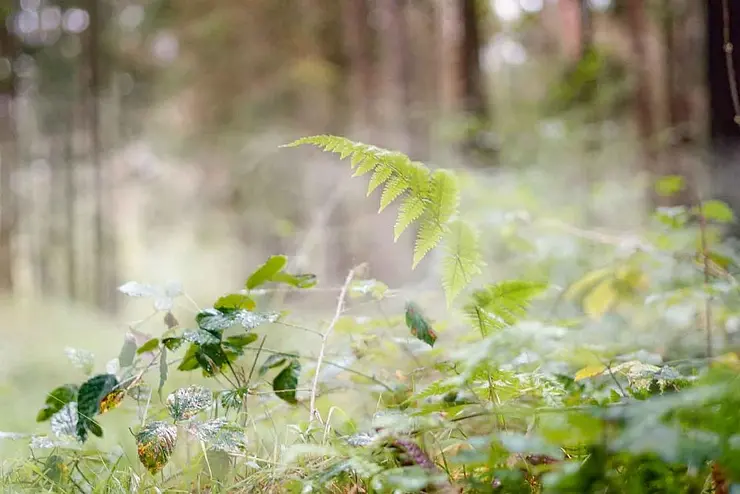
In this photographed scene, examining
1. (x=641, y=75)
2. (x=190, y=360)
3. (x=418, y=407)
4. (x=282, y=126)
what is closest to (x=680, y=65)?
(x=641, y=75)

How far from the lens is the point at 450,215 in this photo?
1122 mm

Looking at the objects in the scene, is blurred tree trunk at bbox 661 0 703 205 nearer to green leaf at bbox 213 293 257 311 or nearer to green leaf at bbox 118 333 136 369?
green leaf at bbox 213 293 257 311

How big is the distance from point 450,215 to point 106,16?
271 inches

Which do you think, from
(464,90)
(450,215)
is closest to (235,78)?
(464,90)

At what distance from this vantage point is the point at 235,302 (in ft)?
3.93

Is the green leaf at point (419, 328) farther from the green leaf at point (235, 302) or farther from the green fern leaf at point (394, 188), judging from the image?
the green leaf at point (235, 302)

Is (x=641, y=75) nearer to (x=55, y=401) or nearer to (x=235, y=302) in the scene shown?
(x=235, y=302)

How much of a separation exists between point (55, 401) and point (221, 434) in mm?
424

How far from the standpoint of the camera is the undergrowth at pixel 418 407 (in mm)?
686

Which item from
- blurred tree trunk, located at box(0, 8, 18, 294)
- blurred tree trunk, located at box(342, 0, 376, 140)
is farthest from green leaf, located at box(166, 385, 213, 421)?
blurred tree trunk, located at box(0, 8, 18, 294)

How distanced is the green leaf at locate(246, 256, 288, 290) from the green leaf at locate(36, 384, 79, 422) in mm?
416

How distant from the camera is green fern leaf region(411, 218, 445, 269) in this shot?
109 cm

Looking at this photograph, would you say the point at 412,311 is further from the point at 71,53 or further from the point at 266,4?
the point at 266,4

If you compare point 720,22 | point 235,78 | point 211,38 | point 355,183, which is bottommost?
point 355,183
